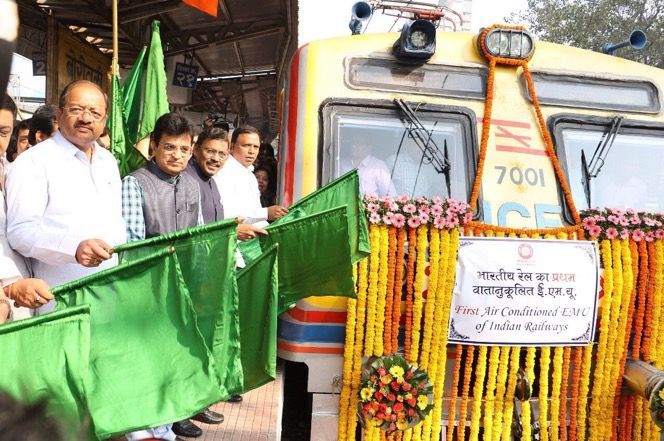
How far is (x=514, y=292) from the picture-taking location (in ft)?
13.2

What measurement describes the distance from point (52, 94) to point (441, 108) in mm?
6080

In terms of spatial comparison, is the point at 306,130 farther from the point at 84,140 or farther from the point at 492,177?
the point at 84,140

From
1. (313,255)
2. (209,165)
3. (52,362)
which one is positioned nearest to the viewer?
(52,362)

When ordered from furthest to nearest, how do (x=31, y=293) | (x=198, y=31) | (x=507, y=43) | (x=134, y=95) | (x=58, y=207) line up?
(x=198, y=31) < (x=134, y=95) < (x=507, y=43) < (x=58, y=207) < (x=31, y=293)

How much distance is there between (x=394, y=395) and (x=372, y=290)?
0.54m

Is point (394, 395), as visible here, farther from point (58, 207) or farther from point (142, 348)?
point (58, 207)

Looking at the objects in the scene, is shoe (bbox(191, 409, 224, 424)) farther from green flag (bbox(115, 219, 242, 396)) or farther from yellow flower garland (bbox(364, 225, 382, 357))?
green flag (bbox(115, 219, 242, 396))

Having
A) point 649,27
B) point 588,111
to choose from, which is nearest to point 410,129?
point 588,111

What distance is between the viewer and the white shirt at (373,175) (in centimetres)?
440

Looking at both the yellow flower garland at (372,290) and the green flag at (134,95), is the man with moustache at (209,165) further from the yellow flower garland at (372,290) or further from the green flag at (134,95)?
the green flag at (134,95)

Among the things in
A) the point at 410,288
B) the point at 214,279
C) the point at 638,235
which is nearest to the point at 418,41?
the point at 410,288

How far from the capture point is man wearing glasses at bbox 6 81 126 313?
2.89 metres

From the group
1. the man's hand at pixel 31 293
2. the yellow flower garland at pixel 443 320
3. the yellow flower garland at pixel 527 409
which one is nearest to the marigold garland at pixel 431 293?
the yellow flower garland at pixel 443 320

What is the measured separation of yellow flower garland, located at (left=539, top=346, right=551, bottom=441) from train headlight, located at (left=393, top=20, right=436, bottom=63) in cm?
187
